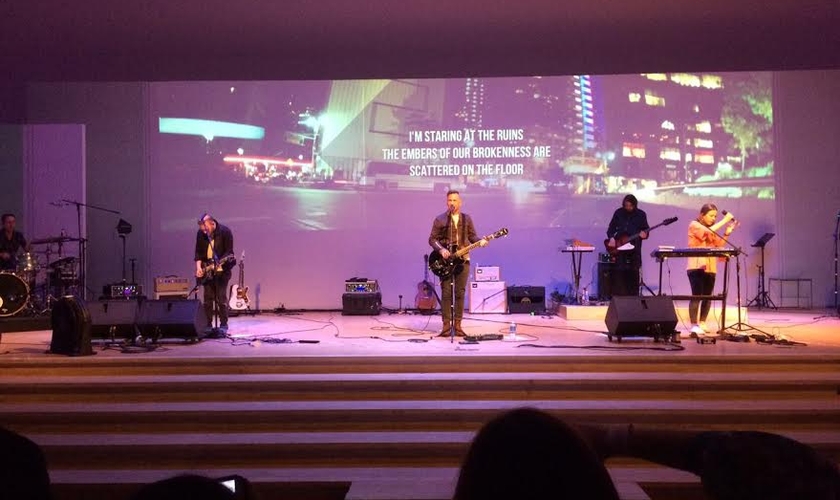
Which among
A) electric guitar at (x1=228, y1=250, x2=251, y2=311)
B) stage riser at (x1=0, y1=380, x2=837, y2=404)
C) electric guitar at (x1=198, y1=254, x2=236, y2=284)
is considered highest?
electric guitar at (x1=198, y1=254, x2=236, y2=284)

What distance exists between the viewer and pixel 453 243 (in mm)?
8648

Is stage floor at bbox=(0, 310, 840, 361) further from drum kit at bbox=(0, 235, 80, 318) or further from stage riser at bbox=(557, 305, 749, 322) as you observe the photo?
drum kit at bbox=(0, 235, 80, 318)

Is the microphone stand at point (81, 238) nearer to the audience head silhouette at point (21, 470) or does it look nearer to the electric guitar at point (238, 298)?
the electric guitar at point (238, 298)

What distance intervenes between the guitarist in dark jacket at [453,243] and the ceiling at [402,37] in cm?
266

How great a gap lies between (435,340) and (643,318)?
8.06ft

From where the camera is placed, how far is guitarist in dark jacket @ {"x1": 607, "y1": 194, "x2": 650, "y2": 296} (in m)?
10.6

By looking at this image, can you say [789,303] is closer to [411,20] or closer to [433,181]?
[433,181]

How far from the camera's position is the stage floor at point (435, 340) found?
7051 millimetres

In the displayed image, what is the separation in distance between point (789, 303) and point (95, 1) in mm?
12105

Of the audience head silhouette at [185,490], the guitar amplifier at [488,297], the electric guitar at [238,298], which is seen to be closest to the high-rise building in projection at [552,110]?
the guitar amplifier at [488,297]

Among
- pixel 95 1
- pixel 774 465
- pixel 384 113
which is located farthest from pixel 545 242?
pixel 774 465

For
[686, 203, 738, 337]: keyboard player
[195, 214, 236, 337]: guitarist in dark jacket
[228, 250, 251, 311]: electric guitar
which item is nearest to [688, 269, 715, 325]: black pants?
[686, 203, 738, 337]: keyboard player

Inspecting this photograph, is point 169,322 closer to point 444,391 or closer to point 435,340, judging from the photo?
point 435,340

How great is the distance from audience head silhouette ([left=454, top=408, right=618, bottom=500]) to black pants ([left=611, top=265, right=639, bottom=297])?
10.2 meters
